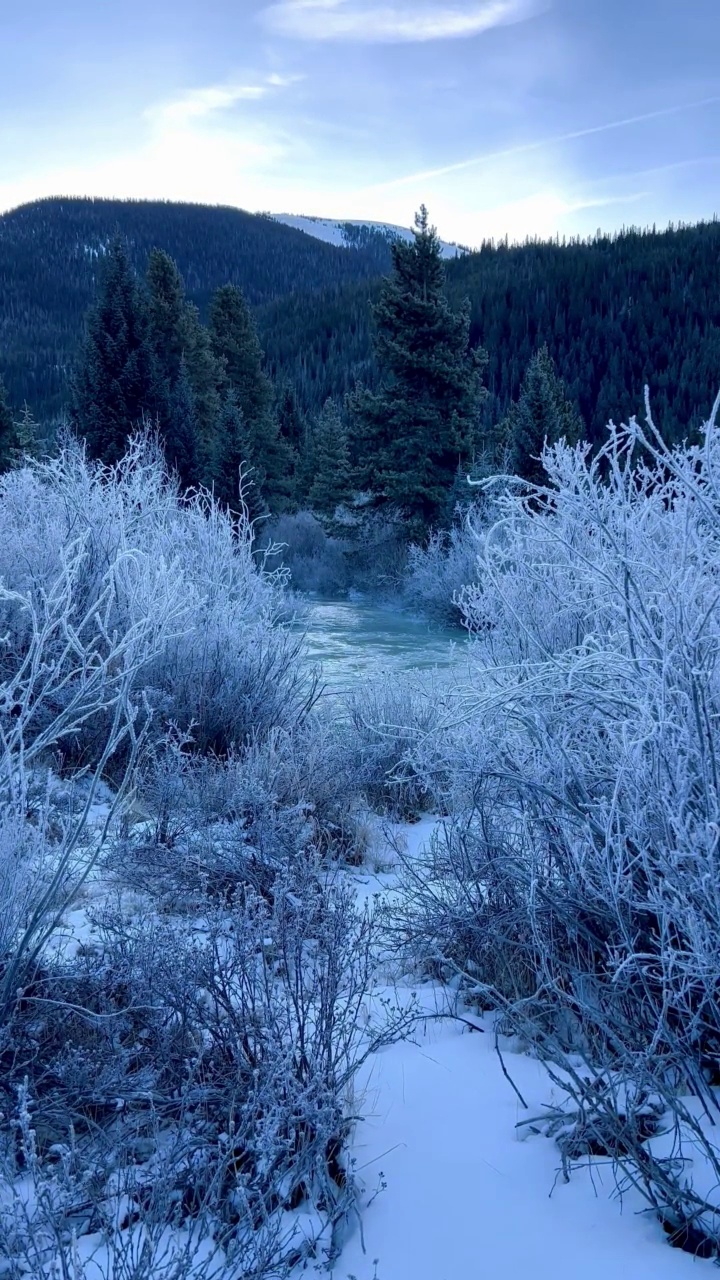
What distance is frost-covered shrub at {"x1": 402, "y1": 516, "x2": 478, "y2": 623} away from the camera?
1650 cm

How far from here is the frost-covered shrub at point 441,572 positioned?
16.5 meters

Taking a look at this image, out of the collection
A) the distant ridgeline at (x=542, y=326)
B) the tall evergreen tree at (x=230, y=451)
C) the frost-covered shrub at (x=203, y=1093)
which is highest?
the distant ridgeline at (x=542, y=326)

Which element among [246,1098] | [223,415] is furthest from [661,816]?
[223,415]

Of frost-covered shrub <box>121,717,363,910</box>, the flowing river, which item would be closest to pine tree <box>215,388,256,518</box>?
the flowing river

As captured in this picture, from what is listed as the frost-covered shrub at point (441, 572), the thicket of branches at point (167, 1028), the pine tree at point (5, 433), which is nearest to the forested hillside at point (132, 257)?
the pine tree at point (5, 433)

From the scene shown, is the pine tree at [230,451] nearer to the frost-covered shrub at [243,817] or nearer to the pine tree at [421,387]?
the pine tree at [421,387]

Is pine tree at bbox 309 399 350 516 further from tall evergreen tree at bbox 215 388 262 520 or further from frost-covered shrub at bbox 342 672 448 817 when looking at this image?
frost-covered shrub at bbox 342 672 448 817

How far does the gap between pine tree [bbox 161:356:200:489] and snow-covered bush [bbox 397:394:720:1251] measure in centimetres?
1753

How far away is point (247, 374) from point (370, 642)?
20718 mm

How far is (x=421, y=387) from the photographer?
19.5m

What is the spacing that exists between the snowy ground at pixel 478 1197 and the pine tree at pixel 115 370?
18.1 meters

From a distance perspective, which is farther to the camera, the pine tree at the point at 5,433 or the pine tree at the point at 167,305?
the pine tree at the point at 167,305

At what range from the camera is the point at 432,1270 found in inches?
75.5

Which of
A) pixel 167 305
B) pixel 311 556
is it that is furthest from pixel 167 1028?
pixel 167 305
